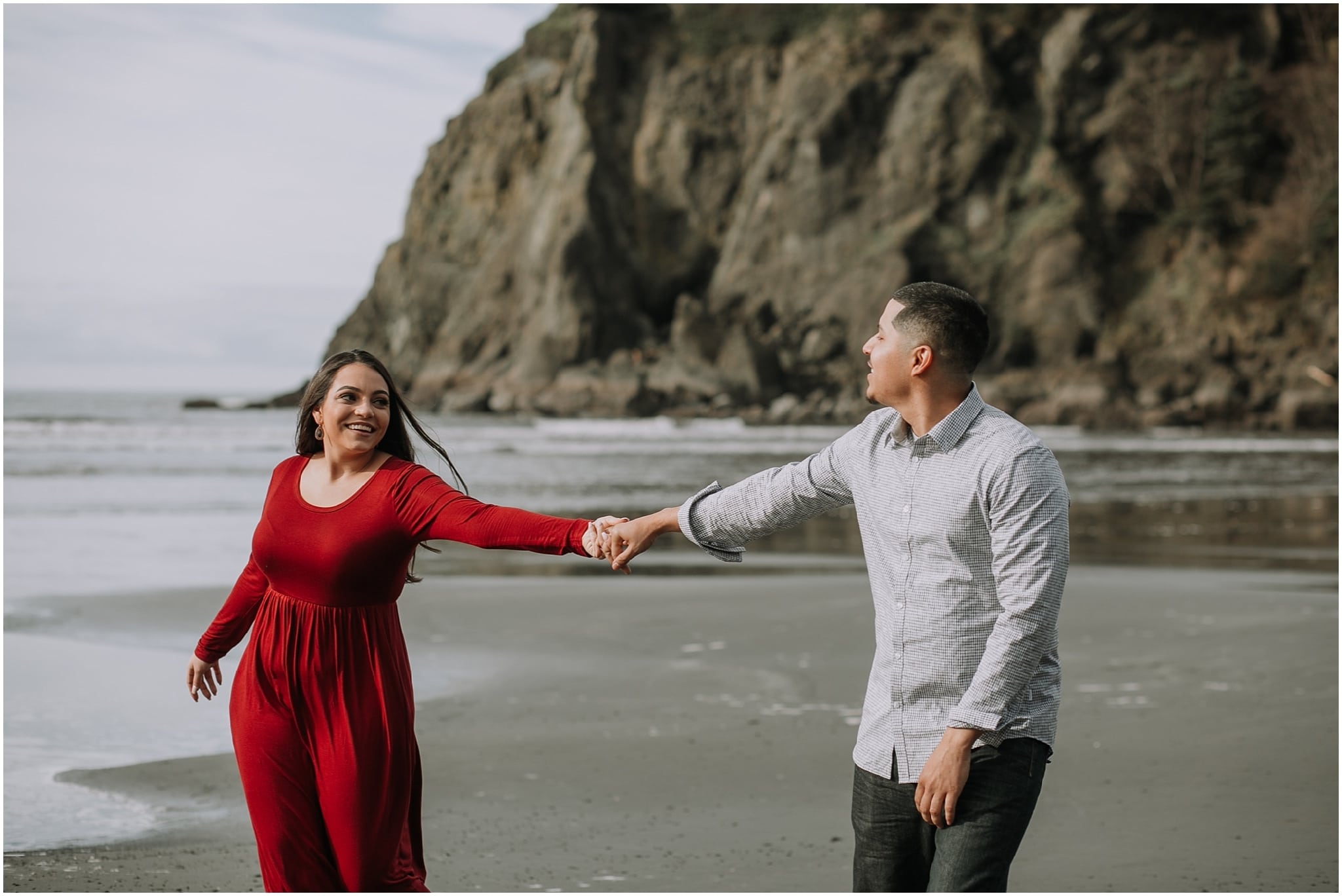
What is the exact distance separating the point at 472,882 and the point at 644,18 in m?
79.1

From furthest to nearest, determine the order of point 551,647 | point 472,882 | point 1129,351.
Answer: point 1129,351 → point 551,647 → point 472,882

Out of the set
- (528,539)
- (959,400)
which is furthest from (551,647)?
(959,400)

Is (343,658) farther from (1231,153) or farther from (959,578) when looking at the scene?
(1231,153)

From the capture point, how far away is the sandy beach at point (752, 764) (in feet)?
15.8

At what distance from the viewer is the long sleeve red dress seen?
3.12 m

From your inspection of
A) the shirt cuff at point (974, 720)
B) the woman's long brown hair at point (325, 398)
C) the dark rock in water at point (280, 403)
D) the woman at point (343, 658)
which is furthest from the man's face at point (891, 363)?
the dark rock in water at point (280, 403)

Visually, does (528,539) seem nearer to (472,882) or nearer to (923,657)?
(923,657)

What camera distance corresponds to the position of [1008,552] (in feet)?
8.85

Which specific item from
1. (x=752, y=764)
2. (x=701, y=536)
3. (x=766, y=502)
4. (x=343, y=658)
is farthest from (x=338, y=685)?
(x=752, y=764)

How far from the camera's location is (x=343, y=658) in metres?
3.15

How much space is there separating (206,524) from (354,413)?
591 inches

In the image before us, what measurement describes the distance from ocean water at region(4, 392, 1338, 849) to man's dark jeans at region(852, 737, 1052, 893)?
362cm

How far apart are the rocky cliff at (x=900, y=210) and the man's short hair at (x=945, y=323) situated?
52690 mm

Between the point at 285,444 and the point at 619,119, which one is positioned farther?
the point at 619,119
